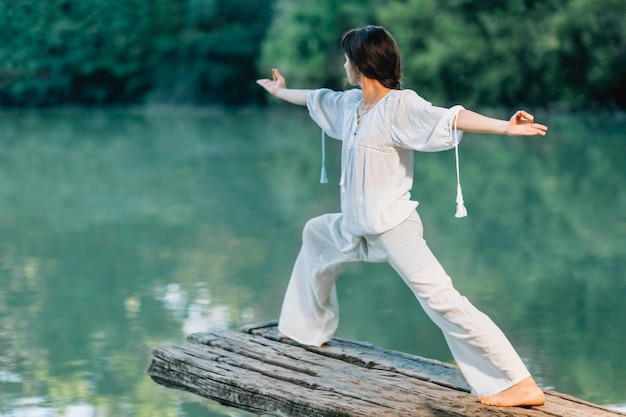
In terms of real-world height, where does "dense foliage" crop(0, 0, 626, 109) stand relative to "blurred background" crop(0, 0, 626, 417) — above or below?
above

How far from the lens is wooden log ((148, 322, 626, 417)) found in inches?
127

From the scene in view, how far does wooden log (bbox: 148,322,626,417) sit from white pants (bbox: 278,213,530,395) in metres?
0.11

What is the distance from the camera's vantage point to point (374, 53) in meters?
3.40

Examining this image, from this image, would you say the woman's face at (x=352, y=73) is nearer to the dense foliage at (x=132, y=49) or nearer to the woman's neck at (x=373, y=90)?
the woman's neck at (x=373, y=90)

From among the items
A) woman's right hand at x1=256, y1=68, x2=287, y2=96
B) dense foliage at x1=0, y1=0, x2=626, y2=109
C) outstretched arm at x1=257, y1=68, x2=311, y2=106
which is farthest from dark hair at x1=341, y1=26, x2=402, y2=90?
dense foliage at x1=0, y1=0, x2=626, y2=109

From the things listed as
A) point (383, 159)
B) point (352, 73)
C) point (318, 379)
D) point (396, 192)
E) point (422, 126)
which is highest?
point (352, 73)

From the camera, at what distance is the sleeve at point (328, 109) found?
12.1ft

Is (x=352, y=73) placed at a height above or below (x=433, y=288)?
above

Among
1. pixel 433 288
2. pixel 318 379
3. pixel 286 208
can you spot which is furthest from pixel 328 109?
pixel 286 208

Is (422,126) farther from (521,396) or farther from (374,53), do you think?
(521,396)

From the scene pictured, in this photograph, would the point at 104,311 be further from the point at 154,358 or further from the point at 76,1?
the point at 76,1

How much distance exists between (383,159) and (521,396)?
0.85m

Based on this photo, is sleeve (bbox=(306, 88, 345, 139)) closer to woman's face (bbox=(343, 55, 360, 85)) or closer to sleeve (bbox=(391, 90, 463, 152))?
woman's face (bbox=(343, 55, 360, 85))

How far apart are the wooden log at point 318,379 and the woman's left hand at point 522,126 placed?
2.66 feet
